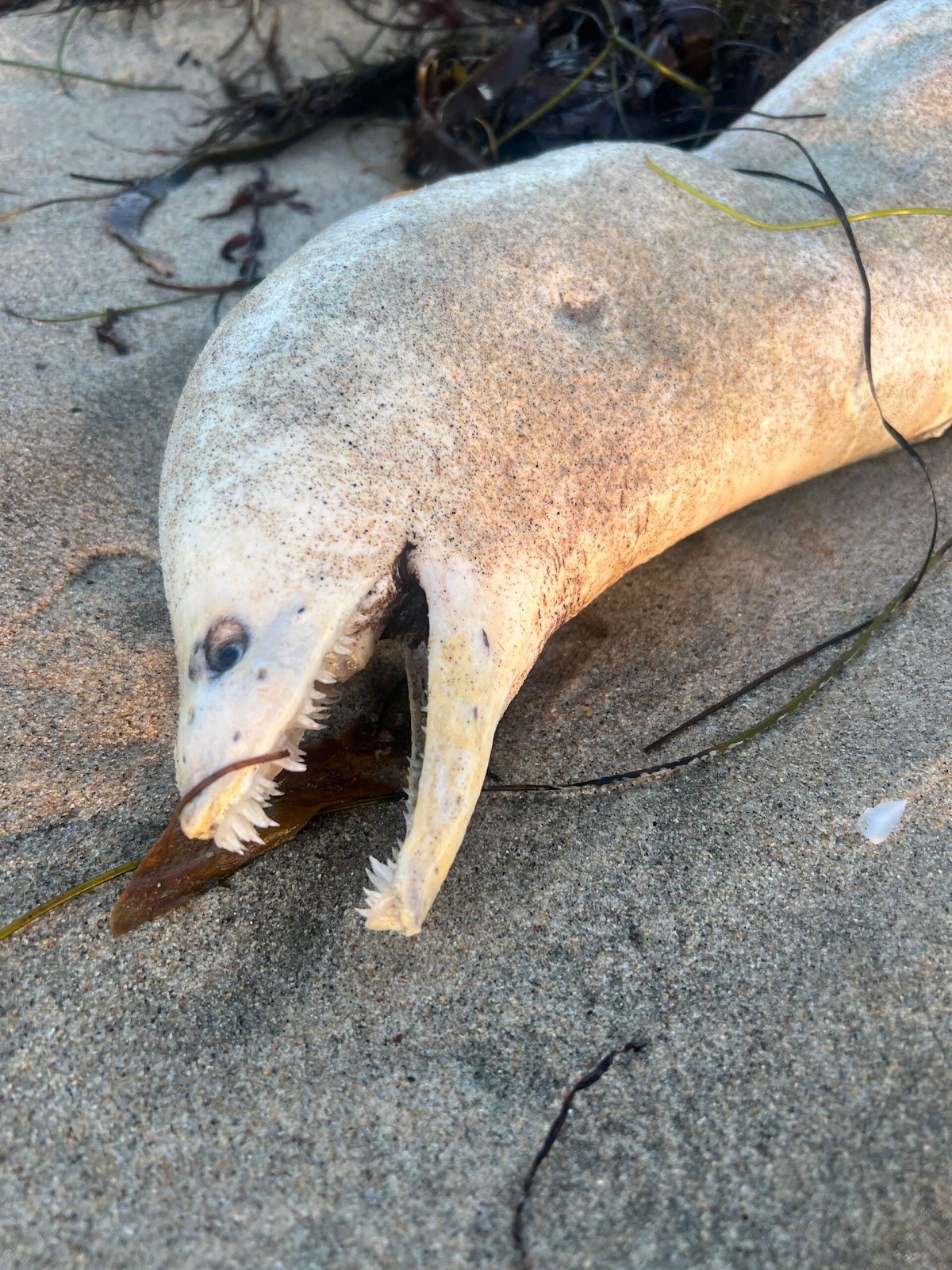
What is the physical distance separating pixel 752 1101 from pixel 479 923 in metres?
0.61

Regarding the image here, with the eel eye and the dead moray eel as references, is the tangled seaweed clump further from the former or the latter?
the eel eye

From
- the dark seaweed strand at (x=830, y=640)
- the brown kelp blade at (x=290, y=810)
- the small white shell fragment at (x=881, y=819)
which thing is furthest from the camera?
the dark seaweed strand at (x=830, y=640)

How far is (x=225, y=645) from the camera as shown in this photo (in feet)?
5.78

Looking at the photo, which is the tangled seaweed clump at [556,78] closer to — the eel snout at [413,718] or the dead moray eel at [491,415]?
the dead moray eel at [491,415]

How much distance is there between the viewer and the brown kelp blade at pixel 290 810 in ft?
6.22

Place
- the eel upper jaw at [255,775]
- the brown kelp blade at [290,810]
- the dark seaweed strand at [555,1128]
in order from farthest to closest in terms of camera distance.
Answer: the brown kelp blade at [290,810] → the eel upper jaw at [255,775] → the dark seaweed strand at [555,1128]

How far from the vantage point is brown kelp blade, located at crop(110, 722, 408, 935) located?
6.22ft

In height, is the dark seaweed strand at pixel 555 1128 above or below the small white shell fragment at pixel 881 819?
above

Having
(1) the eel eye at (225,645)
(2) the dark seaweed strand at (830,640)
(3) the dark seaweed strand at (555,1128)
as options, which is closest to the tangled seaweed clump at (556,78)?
(2) the dark seaweed strand at (830,640)

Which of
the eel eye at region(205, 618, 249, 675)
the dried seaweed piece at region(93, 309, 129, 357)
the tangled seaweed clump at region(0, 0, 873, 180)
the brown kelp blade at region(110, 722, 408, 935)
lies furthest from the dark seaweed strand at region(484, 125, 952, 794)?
the dried seaweed piece at region(93, 309, 129, 357)

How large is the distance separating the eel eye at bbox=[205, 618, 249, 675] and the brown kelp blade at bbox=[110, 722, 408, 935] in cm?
39

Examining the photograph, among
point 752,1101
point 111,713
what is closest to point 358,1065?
point 752,1101

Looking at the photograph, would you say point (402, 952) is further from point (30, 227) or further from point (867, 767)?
point (30, 227)

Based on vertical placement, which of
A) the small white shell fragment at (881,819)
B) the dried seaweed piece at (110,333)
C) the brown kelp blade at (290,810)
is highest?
the dried seaweed piece at (110,333)
